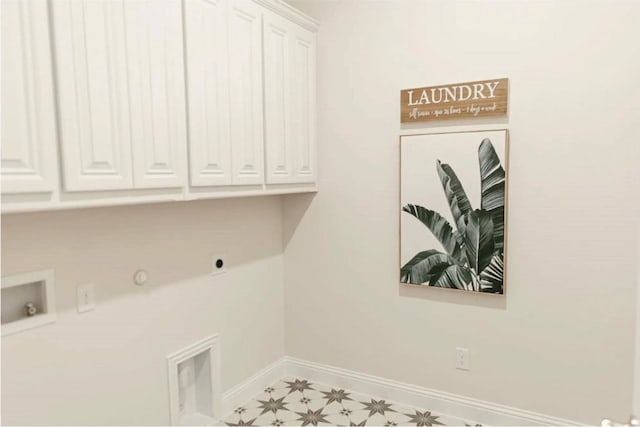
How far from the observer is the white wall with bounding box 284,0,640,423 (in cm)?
230

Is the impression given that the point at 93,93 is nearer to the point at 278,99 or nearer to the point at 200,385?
the point at 278,99

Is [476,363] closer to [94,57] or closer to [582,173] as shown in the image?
[582,173]

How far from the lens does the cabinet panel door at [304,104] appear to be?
2.87 metres

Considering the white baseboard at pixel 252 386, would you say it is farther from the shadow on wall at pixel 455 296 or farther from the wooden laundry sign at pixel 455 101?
the wooden laundry sign at pixel 455 101

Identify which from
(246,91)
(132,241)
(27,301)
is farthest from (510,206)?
(27,301)

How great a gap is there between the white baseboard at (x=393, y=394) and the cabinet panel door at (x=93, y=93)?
173cm

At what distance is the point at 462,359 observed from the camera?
2.75 meters

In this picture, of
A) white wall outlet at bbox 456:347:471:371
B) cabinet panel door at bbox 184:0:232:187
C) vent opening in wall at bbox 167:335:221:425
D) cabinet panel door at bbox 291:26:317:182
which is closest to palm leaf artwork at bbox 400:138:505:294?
white wall outlet at bbox 456:347:471:371

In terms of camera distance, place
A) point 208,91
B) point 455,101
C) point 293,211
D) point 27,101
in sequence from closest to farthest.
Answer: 1. point 27,101
2. point 208,91
3. point 455,101
4. point 293,211

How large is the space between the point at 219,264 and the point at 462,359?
161cm

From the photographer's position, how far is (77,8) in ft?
5.21

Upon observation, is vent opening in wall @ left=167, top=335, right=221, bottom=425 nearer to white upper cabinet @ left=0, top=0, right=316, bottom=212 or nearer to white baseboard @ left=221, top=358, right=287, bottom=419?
white baseboard @ left=221, top=358, right=287, bottom=419

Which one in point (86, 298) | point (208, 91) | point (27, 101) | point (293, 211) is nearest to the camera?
point (27, 101)

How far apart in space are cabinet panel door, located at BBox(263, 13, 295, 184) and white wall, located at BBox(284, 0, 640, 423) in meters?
0.36
